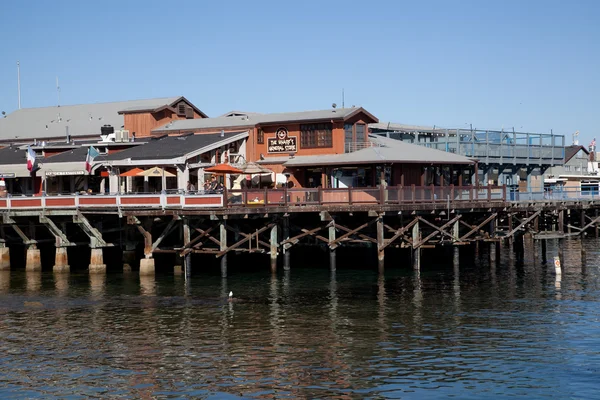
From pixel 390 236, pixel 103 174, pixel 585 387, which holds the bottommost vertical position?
pixel 585 387

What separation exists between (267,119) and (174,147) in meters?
7.36

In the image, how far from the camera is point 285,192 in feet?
152

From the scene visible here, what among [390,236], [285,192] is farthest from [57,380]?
[390,236]

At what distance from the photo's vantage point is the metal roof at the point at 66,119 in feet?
230

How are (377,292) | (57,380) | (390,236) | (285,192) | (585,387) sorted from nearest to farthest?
(585,387) < (57,380) < (377,292) < (285,192) < (390,236)

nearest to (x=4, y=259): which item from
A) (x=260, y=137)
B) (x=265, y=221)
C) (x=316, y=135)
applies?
(x=265, y=221)

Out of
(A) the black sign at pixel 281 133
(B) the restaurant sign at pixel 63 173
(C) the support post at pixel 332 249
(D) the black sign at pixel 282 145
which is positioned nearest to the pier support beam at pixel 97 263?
(B) the restaurant sign at pixel 63 173

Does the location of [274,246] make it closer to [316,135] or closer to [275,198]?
[275,198]

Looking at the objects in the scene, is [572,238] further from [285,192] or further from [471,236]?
[285,192]

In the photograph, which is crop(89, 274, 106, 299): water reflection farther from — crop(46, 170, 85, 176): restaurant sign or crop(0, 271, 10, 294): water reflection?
crop(46, 170, 85, 176): restaurant sign

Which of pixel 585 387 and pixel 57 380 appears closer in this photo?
pixel 585 387

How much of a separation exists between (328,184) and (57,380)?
29.4 metres

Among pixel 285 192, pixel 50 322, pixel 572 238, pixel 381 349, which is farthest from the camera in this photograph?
pixel 572 238

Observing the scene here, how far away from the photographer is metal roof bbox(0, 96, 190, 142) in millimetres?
70188
